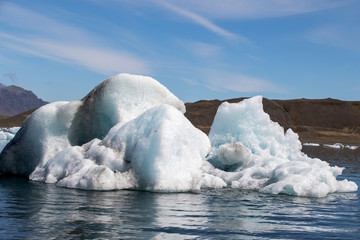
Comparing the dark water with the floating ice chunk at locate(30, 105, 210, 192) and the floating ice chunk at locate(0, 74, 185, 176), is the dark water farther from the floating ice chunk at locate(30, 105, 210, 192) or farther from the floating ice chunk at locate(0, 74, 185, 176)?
the floating ice chunk at locate(0, 74, 185, 176)

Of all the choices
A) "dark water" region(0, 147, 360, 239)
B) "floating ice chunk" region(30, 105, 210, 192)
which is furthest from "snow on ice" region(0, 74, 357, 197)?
"dark water" region(0, 147, 360, 239)

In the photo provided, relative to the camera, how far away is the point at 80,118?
17.3 meters

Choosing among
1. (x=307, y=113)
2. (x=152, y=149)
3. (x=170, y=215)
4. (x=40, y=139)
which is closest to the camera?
(x=170, y=215)

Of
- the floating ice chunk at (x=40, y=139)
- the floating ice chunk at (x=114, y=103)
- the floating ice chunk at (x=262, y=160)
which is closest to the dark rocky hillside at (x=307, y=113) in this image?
the floating ice chunk at (x=262, y=160)

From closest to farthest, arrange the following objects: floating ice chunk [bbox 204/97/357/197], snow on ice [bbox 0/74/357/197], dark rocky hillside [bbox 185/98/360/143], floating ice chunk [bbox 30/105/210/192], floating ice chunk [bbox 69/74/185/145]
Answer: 1. floating ice chunk [bbox 30/105/210/192]
2. snow on ice [bbox 0/74/357/197]
3. floating ice chunk [bbox 204/97/357/197]
4. floating ice chunk [bbox 69/74/185/145]
5. dark rocky hillside [bbox 185/98/360/143]

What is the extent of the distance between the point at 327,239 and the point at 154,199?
16.1 feet

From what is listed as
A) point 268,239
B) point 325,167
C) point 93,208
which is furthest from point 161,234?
point 325,167

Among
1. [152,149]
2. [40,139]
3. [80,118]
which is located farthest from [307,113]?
[152,149]

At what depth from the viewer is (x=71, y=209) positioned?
10172 mm

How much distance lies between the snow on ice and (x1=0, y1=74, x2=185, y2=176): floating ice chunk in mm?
37

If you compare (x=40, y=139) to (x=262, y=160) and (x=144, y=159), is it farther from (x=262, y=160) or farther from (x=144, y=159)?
(x=262, y=160)

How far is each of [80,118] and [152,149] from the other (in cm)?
494

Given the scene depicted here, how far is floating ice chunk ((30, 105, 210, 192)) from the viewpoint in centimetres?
1329

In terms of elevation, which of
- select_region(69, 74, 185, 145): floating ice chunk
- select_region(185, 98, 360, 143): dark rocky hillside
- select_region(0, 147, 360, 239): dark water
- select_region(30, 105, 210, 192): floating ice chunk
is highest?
select_region(185, 98, 360, 143): dark rocky hillside
